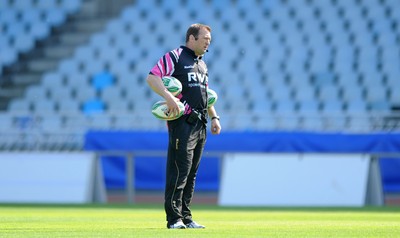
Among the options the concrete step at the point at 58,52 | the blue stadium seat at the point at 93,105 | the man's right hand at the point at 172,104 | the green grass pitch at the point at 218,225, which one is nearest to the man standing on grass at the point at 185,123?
the man's right hand at the point at 172,104

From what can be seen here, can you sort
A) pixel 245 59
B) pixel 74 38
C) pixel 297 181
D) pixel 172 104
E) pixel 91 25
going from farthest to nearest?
pixel 91 25 < pixel 74 38 < pixel 245 59 < pixel 297 181 < pixel 172 104

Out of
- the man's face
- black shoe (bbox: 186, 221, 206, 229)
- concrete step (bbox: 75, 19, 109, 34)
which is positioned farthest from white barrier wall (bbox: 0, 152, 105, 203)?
concrete step (bbox: 75, 19, 109, 34)

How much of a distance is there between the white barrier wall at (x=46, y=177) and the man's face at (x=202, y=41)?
7.91 meters

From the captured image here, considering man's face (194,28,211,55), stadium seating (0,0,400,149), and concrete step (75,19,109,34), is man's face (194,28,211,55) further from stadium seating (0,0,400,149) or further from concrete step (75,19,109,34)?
concrete step (75,19,109,34)

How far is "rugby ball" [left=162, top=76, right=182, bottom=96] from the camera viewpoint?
8.95 metres

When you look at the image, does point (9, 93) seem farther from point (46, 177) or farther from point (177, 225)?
point (177, 225)

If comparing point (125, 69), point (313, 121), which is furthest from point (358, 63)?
point (125, 69)

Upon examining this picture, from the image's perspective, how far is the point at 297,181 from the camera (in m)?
16.0

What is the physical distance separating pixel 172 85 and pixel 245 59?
13812 millimetres

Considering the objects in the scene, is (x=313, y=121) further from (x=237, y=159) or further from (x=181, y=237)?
→ (x=181, y=237)

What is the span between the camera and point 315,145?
56.2ft

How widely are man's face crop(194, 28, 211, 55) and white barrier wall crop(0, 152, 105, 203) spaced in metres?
7.91

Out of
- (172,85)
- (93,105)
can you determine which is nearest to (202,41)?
(172,85)

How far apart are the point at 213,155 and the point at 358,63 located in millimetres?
6243
